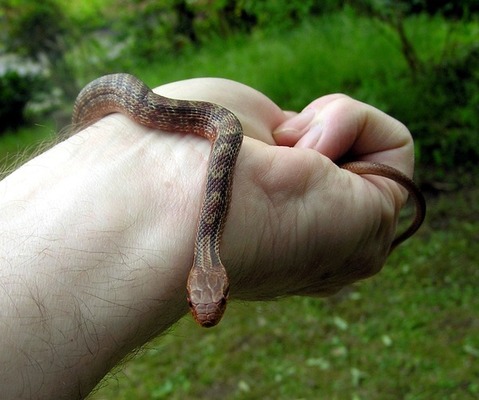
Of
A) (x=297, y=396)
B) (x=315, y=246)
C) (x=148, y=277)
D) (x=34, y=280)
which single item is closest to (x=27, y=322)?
(x=34, y=280)

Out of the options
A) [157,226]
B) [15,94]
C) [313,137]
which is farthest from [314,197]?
[15,94]

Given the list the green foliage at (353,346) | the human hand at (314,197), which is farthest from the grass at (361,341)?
the human hand at (314,197)

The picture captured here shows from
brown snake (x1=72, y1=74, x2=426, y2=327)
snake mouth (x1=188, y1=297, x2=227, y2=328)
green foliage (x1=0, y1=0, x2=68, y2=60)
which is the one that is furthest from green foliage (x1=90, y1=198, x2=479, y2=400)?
green foliage (x1=0, y1=0, x2=68, y2=60)

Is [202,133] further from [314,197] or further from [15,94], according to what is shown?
[15,94]

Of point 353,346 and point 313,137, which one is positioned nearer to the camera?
point 313,137

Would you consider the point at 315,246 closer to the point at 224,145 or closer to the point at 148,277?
the point at 224,145

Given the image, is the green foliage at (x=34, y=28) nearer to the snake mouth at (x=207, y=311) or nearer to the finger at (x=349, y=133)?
the finger at (x=349, y=133)
